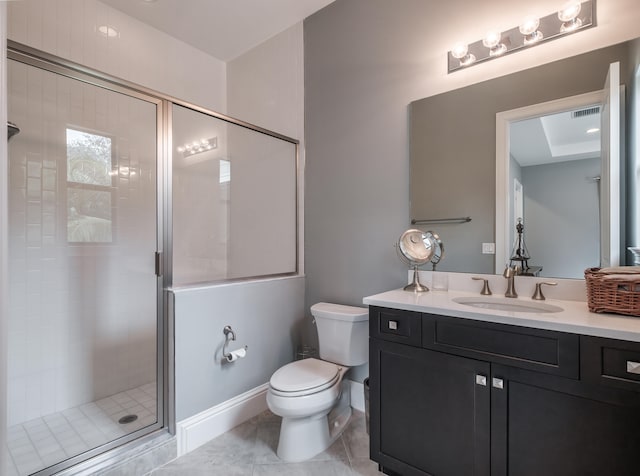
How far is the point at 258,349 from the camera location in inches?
89.0

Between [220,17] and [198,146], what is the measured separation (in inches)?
40.6

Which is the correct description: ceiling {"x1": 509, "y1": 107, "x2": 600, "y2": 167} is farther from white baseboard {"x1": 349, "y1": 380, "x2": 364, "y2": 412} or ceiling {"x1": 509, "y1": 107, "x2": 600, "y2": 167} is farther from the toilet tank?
white baseboard {"x1": 349, "y1": 380, "x2": 364, "y2": 412}

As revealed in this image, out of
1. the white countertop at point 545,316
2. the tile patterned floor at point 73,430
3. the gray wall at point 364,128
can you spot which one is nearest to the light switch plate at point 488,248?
the gray wall at point 364,128

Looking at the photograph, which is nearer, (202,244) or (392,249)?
(392,249)

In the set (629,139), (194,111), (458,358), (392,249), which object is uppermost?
(194,111)

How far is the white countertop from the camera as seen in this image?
1078 millimetres

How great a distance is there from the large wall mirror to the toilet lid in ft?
3.00

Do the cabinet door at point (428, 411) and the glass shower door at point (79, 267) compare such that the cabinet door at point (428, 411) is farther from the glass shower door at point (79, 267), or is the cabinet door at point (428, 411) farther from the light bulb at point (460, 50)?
the light bulb at point (460, 50)

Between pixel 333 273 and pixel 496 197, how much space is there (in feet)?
3.91

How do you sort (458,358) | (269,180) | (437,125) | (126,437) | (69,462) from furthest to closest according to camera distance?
1. (269,180)
2. (437,125)
3. (126,437)
4. (69,462)
5. (458,358)

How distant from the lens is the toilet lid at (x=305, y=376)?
173cm

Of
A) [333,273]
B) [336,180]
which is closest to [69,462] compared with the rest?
[333,273]

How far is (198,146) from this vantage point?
8.32 feet

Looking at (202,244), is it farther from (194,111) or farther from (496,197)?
(496,197)
